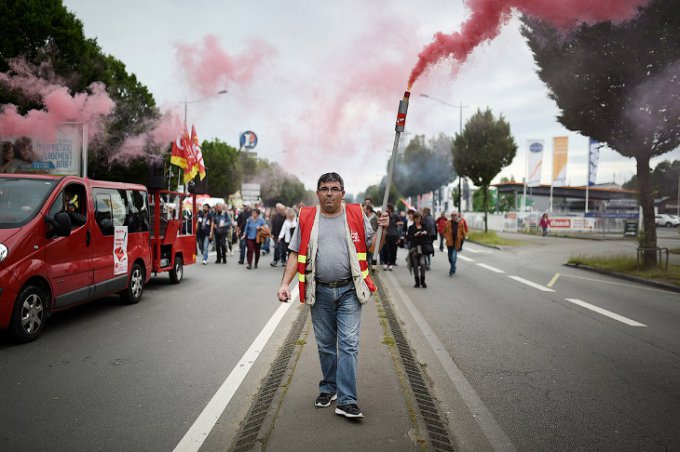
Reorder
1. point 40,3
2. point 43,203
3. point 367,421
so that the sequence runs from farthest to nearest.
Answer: point 40,3, point 43,203, point 367,421

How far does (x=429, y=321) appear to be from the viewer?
8070 mm

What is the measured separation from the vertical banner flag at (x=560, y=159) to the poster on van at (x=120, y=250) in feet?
114

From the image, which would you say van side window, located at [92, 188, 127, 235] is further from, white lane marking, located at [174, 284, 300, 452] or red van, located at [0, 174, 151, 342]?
white lane marking, located at [174, 284, 300, 452]

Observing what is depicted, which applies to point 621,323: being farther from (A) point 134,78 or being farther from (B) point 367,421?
(A) point 134,78

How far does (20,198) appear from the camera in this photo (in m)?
6.73

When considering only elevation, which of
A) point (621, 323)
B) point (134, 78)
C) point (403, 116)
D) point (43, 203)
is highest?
point (134, 78)

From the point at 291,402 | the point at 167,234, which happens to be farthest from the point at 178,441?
the point at 167,234

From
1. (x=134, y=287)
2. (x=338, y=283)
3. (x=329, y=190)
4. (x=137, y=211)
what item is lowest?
(x=134, y=287)

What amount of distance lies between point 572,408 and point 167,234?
908 cm

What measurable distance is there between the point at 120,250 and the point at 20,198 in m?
2.04

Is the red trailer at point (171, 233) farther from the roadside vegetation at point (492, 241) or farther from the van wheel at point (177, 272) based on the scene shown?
the roadside vegetation at point (492, 241)

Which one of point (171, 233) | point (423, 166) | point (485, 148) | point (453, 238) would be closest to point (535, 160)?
point (485, 148)

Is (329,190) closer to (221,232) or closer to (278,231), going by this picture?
(278,231)

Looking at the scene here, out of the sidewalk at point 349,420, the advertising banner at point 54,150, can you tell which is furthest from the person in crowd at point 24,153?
the sidewalk at point 349,420
